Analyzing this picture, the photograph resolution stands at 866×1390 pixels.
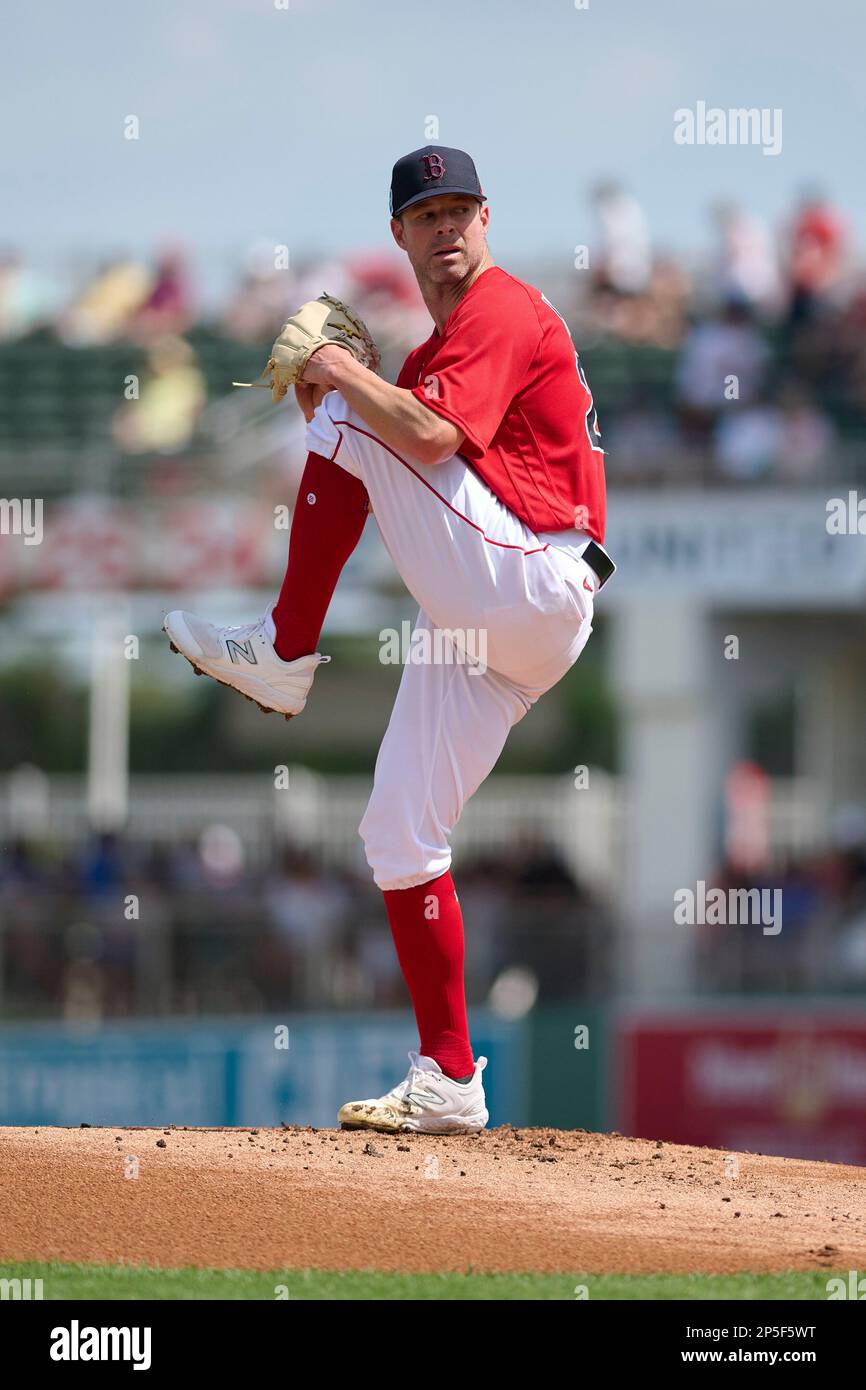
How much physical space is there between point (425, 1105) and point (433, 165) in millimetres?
2232

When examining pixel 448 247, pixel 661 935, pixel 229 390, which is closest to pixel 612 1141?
pixel 448 247

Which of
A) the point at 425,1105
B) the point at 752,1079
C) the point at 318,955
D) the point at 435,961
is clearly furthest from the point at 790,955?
the point at 435,961

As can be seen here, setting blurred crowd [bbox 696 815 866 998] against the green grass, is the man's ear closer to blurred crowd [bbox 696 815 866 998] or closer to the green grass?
the green grass

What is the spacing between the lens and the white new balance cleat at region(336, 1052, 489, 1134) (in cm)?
479

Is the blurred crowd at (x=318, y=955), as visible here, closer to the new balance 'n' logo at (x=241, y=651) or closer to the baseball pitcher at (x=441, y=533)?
the baseball pitcher at (x=441, y=533)

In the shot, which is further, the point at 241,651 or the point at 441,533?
the point at 241,651

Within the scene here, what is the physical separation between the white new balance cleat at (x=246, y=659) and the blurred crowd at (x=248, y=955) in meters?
8.83

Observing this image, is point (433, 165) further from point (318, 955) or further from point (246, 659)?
point (318, 955)

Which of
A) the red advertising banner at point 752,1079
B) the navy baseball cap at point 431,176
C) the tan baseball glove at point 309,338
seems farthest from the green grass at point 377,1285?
the red advertising banner at point 752,1079

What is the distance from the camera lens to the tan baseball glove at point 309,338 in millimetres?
4312

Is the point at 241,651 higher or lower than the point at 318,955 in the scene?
higher

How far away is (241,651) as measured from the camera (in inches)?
179

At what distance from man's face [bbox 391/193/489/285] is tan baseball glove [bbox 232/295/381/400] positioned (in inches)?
8.3

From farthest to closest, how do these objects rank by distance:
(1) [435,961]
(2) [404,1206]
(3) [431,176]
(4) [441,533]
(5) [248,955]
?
1. (5) [248,955]
2. (1) [435,961]
3. (3) [431,176]
4. (4) [441,533]
5. (2) [404,1206]
